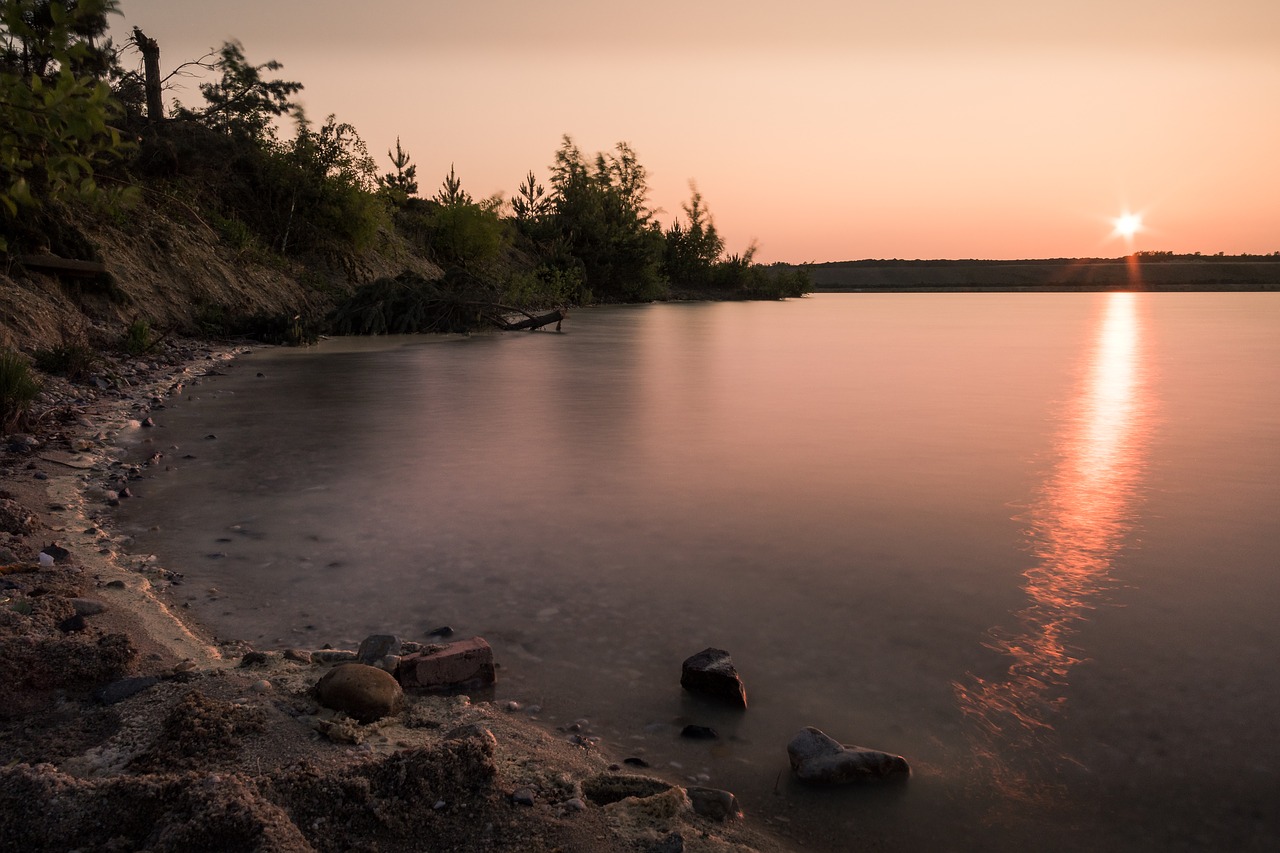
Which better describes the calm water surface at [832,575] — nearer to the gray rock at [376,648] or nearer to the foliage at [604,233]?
the gray rock at [376,648]

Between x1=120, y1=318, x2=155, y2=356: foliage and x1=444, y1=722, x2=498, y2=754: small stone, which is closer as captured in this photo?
x1=444, y1=722, x2=498, y2=754: small stone

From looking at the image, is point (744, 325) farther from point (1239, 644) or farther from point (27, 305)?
point (1239, 644)

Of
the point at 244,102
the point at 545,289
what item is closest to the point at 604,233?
the point at 545,289

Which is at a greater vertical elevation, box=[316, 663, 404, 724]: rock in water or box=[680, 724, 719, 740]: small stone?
box=[316, 663, 404, 724]: rock in water

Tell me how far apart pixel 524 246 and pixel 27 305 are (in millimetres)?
39848

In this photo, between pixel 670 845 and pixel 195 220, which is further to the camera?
pixel 195 220

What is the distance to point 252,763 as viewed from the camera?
249 cm

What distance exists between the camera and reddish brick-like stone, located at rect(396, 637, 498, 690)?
3.23 meters

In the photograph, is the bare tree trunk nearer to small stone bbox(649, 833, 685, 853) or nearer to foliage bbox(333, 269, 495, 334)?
foliage bbox(333, 269, 495, 334)

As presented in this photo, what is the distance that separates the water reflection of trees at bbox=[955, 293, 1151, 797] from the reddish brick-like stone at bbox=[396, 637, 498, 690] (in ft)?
5.57

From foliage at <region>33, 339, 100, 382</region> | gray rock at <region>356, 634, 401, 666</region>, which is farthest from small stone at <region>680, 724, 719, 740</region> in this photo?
foliage at <region>33, 339, 100, 382</region>

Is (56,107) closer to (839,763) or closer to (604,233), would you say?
(839,763)

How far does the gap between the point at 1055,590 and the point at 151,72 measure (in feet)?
85.6

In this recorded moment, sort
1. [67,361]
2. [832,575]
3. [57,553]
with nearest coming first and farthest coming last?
[57,553] < [832,575] < [67,361]
